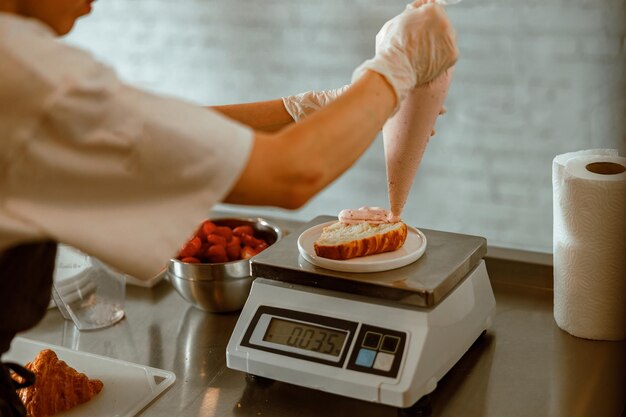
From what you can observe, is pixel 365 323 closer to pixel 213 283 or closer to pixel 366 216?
pixel 366 216

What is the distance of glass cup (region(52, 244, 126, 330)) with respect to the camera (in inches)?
70.2

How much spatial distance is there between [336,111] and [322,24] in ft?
3.10

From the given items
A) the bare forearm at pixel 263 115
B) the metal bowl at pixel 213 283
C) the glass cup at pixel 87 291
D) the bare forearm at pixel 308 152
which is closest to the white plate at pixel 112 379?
the glass cup at pixel 87 291

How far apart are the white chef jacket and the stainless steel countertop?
577 mm

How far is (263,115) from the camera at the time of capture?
4.99 ft

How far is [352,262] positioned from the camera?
144cm

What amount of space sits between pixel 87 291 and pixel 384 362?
2.59ft

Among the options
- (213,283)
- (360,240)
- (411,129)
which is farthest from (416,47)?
(213,283)

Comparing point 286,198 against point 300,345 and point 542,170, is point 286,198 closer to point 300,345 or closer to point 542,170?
point 300,345

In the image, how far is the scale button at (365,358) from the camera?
134 cm

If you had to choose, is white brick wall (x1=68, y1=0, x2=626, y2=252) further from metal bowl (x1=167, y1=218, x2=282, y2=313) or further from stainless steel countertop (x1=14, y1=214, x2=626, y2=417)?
metal bowl (x1=167, y1=218, x2=282, y2=313)

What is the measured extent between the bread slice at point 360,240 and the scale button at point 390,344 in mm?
177

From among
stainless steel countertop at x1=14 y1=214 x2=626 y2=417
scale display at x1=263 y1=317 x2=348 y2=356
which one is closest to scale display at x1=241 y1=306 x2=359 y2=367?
scale display at x1=263 y1=317 x2=348 y2=356

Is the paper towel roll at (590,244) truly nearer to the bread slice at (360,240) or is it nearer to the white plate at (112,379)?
the bread slice at (360,240)
